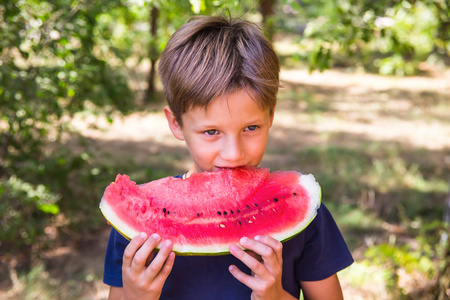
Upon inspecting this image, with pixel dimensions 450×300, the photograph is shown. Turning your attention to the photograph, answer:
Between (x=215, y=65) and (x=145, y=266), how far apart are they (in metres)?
0.75

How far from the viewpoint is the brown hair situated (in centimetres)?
163

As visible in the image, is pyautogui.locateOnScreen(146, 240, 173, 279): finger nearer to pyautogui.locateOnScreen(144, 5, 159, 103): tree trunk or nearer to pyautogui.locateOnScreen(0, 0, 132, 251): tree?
pyautogui.locateOnScreen(0, 0, 132, 251): tree

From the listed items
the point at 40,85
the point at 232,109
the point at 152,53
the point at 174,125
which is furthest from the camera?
the point at 152,53

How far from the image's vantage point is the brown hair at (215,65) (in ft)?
5.33

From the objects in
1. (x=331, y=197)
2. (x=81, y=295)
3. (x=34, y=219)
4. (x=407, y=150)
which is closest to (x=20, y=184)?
(x=34, y=219)

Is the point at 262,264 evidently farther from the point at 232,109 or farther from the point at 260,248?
the point at 232,109

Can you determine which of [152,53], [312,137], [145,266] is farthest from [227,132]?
[312,137]

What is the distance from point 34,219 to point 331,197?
3917mm

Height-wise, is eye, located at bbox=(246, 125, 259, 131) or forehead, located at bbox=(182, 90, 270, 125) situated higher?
forehead, located at bbox=(182, 90, 270, 125)

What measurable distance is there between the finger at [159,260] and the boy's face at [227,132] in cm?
40

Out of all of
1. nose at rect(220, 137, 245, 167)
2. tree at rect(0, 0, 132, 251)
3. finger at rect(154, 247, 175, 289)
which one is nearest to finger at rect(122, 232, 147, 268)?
finger at rect(154, 247, 175, 289)

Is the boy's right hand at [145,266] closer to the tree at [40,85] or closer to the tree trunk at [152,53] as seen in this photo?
the tree at [40,85]

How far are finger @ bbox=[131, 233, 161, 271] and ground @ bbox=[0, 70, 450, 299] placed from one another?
0.92 meters

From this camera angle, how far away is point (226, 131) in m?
1.62
